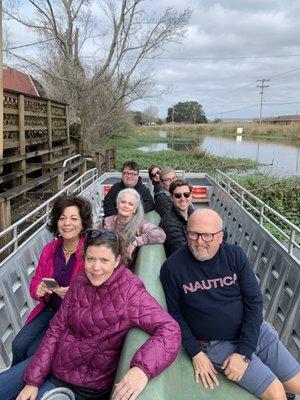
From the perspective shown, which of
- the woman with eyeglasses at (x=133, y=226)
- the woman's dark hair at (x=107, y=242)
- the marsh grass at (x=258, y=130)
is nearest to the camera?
the woman's dark hair at (x=107, y=242)

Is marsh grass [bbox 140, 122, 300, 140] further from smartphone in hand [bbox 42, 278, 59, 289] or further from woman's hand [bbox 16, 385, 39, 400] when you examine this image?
woman's hand [bbox 16, 385, 39, 400]

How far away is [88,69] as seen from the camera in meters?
17.5

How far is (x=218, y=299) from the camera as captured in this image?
228cm

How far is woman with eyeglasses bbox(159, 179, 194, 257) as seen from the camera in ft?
11.4

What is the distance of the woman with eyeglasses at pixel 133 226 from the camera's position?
3.34 metres

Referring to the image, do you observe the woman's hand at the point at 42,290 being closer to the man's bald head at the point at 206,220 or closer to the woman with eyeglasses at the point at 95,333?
the woman with eyeglasses at the point at 95,333

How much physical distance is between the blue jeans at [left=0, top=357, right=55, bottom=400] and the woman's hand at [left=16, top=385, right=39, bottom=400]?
32 mm

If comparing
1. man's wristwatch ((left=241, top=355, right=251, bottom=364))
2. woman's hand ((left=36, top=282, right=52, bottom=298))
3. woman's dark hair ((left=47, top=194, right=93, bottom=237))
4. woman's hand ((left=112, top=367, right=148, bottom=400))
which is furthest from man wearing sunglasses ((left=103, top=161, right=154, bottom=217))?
woman's hand ((left=112, top=367, right=148, bottom=400))

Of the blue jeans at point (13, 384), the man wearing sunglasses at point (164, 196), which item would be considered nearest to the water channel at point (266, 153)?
the man wearing sunglasses at point (164, 196)

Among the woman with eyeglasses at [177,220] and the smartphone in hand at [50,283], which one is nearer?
the smartphone in hand at [50,283]

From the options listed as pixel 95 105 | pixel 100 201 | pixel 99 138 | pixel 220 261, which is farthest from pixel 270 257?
pixel 99 138

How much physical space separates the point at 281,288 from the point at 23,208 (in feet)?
19.3

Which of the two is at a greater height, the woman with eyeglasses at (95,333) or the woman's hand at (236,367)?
the woman with eyeglasses at (95,333)

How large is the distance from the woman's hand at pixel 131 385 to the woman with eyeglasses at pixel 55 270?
3.14ft
